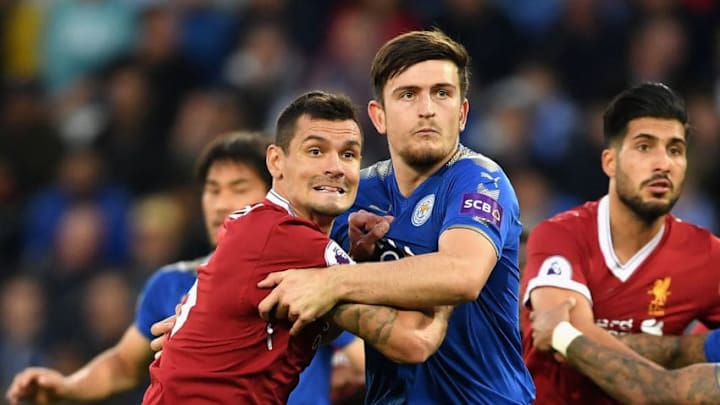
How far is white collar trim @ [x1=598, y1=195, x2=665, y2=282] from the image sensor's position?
6109 millimetres

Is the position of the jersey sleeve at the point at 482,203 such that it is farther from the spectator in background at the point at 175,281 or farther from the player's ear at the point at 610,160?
the spectator in background at the point at 175,281

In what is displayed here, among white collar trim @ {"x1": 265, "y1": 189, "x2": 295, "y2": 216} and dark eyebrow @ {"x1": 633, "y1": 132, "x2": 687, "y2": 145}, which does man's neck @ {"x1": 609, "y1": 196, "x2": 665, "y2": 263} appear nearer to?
dark eyebrow @ {"x1": 633, "y1": 132, "x2": 687, "y2": 145}

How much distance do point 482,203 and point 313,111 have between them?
726 millimetres

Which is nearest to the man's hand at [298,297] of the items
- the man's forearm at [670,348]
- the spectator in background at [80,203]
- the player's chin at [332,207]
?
the player's chin at [332,207]

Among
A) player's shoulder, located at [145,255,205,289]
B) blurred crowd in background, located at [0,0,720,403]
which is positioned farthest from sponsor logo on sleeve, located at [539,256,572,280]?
blurred crowd in background, located at [0,0,720,403]

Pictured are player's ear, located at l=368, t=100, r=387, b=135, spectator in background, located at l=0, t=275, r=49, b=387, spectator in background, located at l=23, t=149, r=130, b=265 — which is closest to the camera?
player's ear, located at l=368, t=100, r=387, b=135

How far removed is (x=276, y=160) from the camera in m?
5.25

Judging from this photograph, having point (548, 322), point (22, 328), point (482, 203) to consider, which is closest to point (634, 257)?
point (548, 322)

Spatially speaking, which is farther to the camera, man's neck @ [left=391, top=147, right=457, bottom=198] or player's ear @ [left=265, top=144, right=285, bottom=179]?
man's neck @ [left=391, top=147, right=457, bottom=198]

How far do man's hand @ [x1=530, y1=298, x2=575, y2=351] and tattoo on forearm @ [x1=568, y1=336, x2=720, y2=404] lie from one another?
15cm

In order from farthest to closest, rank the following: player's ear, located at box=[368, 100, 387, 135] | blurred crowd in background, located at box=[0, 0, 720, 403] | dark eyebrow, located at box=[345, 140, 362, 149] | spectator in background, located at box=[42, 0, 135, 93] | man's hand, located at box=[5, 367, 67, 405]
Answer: spectator in background, located at box=[42, 0, 135, 93], blurred crowd in background, located at box=[0, 0, 720, 403], man's hand, located at box=[5, 367, 67, 405], player's ear, located at box=[368, 100, 387, 135], dark eyebrow, located at box=[345, 140, 362, 149]

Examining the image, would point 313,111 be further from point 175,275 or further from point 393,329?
point 175,275

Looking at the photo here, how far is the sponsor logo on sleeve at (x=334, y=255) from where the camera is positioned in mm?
4934

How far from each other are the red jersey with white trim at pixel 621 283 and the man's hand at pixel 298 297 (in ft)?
5.14
